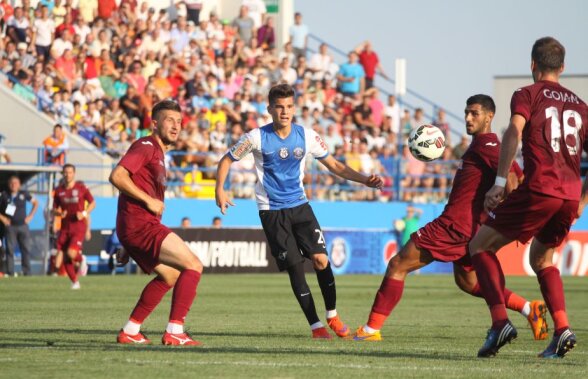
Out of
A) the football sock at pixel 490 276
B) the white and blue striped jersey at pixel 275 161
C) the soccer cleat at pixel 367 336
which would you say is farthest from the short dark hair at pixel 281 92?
the football sock at pixel 490 276

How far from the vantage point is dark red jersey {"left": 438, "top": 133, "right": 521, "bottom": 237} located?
A: 10945 mm

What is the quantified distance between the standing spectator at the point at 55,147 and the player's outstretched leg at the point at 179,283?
1810 centimetres

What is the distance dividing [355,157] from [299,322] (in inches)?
722

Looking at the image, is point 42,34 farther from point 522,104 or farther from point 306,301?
point 522,104

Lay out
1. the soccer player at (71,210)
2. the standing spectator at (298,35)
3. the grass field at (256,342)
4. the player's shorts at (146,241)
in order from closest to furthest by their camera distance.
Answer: the grass field at (256,342) < the player's shorts at (146,241) < the soccer player at (71,210) < the standing spectator at (298,35)

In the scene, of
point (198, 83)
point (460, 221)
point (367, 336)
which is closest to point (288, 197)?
point (367, 336)

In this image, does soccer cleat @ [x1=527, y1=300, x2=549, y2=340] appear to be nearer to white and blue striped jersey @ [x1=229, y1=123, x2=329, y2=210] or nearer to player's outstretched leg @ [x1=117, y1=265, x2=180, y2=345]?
white and blue striped jersey @ [x1=229, y1=123, x2=329, y2=210]

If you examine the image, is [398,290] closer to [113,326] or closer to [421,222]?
[113,326]

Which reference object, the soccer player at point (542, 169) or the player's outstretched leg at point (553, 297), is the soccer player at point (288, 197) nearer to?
the player's outstretched leg at point (553, 297)

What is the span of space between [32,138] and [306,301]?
18.8 meters

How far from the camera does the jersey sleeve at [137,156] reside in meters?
10.4

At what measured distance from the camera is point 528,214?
9.02 meters

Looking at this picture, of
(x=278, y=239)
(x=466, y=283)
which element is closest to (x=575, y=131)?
(x=466, y=283)

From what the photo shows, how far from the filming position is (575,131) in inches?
358
